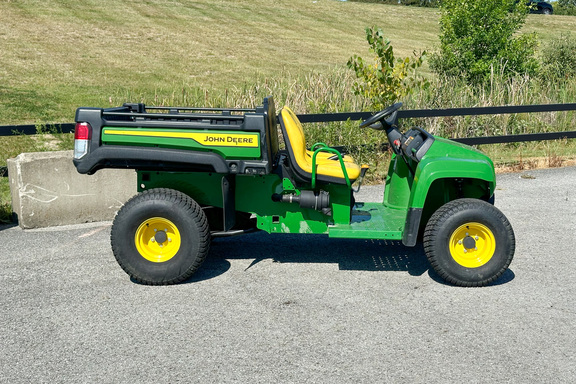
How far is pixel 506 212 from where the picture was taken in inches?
284

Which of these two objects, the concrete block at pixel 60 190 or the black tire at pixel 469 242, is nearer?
the black tire at pixel 469 242

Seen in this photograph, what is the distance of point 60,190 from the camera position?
6598 mm

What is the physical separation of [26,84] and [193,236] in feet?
49.5

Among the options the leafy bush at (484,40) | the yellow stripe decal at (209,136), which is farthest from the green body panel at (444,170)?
the leafy bush at (484,40)

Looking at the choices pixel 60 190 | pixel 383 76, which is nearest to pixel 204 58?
pixel 383 76

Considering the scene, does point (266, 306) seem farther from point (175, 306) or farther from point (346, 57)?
point (346, 57)

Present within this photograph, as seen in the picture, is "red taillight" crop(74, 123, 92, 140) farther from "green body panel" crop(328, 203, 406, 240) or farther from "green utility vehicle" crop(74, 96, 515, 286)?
"green body panel" crop(328, 203, 406, 240)

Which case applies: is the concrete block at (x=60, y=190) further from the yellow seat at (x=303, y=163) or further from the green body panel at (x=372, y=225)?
the green body panel at (x=372, y=225)

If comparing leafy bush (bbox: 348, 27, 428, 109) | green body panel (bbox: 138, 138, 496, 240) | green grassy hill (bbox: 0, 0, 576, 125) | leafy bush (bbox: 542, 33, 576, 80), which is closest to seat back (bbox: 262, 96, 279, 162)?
green body panel (bbox: 138, 138, 496, 240)

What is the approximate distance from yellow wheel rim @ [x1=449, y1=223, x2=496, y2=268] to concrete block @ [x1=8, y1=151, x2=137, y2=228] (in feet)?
12.0

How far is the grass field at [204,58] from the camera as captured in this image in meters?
11.1

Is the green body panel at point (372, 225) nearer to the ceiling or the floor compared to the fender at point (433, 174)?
nearer to the floor

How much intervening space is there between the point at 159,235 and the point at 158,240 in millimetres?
41

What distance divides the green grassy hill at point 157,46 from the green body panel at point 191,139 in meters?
8.22
